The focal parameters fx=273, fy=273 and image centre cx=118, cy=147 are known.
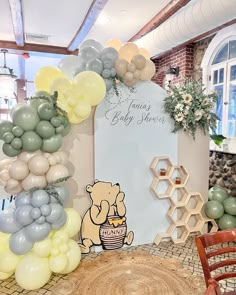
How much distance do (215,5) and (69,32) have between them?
2599 millimetres

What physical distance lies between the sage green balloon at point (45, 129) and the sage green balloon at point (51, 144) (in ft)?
0.16

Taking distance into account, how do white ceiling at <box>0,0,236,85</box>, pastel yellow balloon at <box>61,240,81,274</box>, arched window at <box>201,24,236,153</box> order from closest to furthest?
1. pastel yellow balloon at <box>61,240,81,274</box>
2. white ceiling at <box>0,0,236,85</box>
3. arched window at <box>201,24,236,153</box>

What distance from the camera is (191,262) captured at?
2734 mm

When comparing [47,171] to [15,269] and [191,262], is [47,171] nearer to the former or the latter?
[15,269]

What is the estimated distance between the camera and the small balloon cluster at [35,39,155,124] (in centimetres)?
245

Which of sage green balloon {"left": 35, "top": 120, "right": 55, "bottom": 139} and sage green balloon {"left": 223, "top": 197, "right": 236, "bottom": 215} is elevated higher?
sage green balloon {"left": 35, "top": 120, "right": 55, "bottom": 139}

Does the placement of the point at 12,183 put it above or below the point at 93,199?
above

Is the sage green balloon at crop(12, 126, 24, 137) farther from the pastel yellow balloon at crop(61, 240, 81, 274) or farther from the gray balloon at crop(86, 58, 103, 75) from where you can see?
the pastel yellow balloon at crop(61, 240, 81, 274)

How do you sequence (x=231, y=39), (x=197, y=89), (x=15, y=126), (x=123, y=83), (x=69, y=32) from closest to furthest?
(x=15, y=126)
(x=123, y=83)
(x=197, y=89)
(x=231, y=39)
(x=69, y=32)

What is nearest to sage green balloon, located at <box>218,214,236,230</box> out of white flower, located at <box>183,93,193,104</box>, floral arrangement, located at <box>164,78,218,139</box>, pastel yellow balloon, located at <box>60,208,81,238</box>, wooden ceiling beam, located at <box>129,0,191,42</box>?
floral arrangement, located at <box>164,78,218,139</box>

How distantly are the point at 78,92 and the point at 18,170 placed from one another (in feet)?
2.81

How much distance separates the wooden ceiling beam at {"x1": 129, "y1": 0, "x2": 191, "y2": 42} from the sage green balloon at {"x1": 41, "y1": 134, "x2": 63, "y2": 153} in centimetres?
252

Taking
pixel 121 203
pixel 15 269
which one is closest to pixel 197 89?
pixel 121 203

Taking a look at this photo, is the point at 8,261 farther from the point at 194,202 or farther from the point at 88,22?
the point at 88,22
